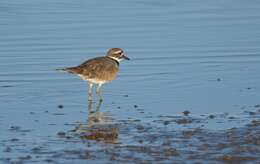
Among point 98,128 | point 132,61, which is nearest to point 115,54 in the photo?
point 132,61

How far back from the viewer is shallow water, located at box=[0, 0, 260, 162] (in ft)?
37.2

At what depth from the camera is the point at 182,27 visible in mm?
17797

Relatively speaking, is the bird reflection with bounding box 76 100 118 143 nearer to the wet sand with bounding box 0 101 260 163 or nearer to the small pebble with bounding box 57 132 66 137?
the wet sand with bounding box 0 101 260 163

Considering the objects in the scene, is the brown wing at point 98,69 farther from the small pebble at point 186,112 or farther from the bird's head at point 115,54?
the small pebble at point 186,112

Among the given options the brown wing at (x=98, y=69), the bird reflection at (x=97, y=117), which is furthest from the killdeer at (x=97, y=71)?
the bird reflection at (x=97, y=117)

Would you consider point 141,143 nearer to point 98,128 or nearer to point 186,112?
point 98,128

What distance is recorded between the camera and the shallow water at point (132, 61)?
1135 centimetres

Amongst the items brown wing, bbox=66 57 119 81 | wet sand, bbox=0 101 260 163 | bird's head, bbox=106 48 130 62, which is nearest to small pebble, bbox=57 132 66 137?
wet sand, bbox=0 101 260 163

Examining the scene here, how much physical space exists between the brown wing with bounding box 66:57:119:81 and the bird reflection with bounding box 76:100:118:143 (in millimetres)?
1308

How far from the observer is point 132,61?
1519 cm

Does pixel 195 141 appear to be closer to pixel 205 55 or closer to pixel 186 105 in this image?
pixel 186 105

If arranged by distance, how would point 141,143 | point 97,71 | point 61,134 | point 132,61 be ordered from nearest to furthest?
point 141,143
point 61,134
point 97,71
point 132,61

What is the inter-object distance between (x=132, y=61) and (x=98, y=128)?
4.71m

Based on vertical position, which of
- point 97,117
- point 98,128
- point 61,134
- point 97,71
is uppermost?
point 97,71
